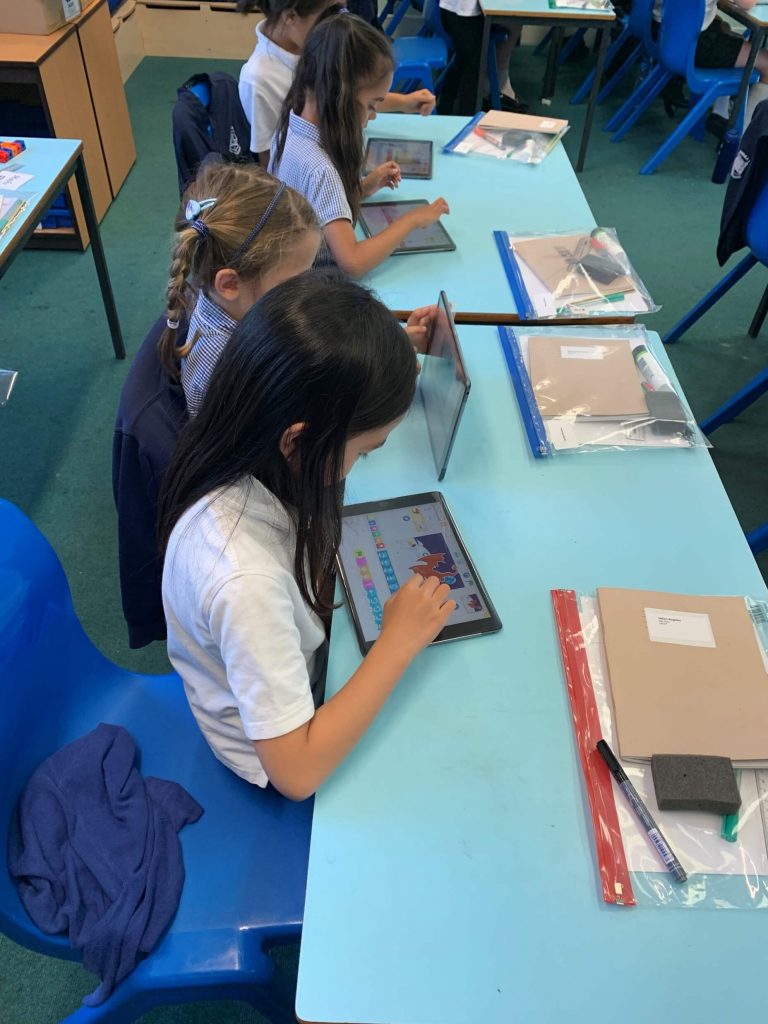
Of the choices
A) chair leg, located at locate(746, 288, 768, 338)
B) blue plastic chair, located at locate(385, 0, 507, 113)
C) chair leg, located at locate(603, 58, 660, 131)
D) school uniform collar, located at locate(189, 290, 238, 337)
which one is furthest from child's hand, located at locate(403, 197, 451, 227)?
chair leg, located at locate(603, 58, 660, 131)

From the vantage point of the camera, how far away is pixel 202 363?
1.13 m

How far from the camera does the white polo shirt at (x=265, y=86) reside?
76.5 inches

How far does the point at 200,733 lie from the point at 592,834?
544 mm

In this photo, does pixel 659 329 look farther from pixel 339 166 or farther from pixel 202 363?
pixel 202 363

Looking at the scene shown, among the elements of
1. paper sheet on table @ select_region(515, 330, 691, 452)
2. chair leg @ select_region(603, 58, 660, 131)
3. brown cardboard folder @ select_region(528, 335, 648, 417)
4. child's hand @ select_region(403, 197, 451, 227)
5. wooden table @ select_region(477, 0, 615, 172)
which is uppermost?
wooden table @ select_region(477, 0, 615, 172)

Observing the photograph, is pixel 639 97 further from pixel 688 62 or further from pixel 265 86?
pixel 265 86

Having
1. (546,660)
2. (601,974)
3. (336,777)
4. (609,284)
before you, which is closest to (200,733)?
(336,777)

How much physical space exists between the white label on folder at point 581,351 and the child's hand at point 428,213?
0.49m

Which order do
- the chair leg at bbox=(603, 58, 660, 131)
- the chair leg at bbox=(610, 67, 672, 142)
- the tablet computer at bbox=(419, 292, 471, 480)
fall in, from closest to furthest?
1. the tablet computer at bbox=(419, 292, 471, 480)
2. the chair leg at bbox=(610, 67, 672, 142)
3. the chair leg at bbox=(603, 58, 660, 131)

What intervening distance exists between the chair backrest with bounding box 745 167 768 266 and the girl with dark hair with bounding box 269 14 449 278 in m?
1.04

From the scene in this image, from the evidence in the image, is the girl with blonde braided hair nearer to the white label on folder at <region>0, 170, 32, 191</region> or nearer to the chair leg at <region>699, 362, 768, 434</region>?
the white label on folder at <region>0, 170, 32, 191</region>

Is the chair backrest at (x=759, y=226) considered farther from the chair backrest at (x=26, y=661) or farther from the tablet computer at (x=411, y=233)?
the chair backrest at (x=26, y=661)

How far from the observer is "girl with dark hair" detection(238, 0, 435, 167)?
1888 mm

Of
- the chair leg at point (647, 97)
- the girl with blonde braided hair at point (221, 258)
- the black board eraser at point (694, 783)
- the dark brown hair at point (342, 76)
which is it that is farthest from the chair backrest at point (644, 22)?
the black board eraser at point (694, 783)
